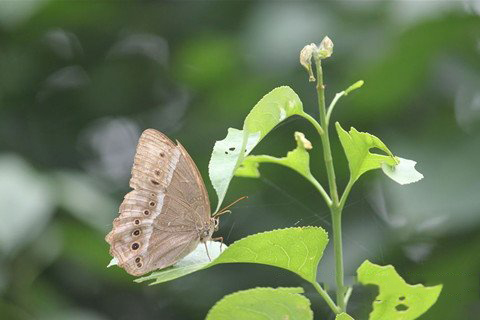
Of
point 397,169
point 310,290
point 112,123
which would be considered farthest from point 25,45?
point 397,169

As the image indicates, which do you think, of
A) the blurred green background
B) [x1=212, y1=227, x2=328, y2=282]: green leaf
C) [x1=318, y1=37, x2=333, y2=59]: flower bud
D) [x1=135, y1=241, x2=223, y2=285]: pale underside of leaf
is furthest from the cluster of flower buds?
the blurred green background

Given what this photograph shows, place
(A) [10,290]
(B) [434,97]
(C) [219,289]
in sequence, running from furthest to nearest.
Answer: (B) [434,97] → (C) [219,289] → (A) [10,290]

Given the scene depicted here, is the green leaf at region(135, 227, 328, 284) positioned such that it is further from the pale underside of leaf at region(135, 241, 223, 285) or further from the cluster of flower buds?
the cluster of flower buds

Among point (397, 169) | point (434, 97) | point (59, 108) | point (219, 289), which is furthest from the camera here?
point (59, 108)

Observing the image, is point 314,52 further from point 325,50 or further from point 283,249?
point 283,249

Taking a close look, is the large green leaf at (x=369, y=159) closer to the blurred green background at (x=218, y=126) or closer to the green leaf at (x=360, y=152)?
the green leaf at (x=360, y=152)

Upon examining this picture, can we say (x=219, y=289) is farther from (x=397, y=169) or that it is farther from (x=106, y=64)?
(x=397, y=169)

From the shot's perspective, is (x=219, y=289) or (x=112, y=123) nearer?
(x=219, y=289)

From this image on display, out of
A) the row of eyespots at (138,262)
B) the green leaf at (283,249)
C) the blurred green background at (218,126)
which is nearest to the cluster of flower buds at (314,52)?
the green leaf at (283,249)

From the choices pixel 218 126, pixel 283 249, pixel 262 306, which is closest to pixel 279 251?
pixel 283 249
